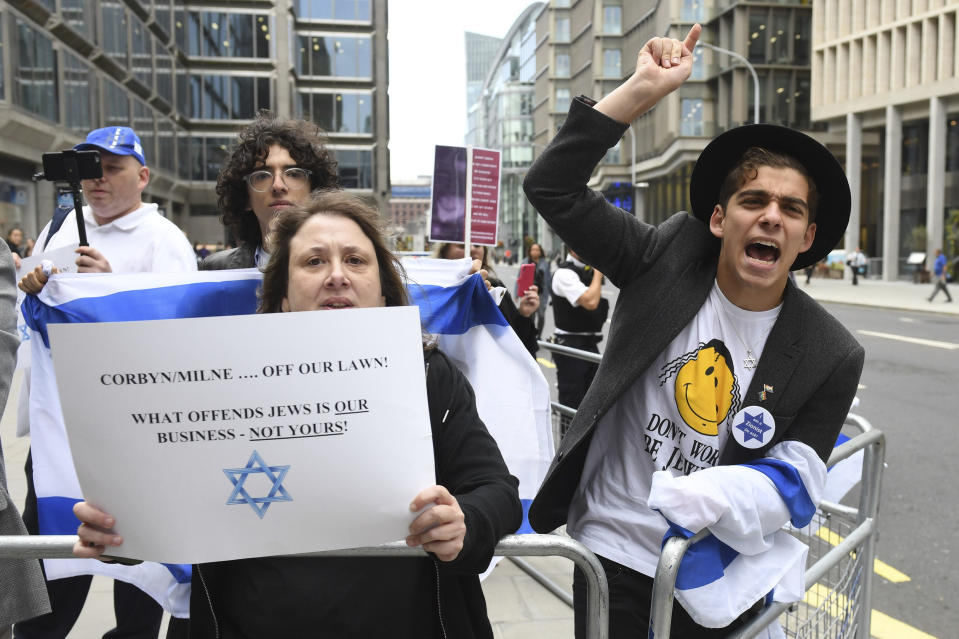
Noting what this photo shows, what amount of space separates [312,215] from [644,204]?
68.9 metres

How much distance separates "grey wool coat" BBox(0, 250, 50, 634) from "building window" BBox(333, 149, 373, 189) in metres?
51.9

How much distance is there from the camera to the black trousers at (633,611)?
6.71ft

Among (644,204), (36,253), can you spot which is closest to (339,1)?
(644,204)

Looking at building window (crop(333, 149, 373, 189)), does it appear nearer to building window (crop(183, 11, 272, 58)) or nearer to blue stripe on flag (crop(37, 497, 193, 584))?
building window (crop(183, 11, 272, 58))

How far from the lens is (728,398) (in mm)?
2035

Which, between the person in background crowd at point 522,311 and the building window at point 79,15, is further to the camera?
the building window at point 79,15

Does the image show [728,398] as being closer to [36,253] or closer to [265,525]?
[265,525]

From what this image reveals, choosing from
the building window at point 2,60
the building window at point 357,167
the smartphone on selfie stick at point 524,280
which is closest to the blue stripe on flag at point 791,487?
the smartphone on selfie stick at point 524,280

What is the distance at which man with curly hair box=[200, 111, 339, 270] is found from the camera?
10.3 ft

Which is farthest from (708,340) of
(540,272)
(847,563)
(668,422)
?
(540,272)

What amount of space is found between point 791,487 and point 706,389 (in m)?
0.32

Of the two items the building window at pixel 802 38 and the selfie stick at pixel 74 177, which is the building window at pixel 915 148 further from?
the selfie stick at pixel 74 177

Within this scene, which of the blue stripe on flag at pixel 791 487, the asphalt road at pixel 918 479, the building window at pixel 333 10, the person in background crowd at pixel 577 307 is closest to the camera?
the blue stripe on flag at pixel 791 487

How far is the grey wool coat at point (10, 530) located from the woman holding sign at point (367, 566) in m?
0.82
